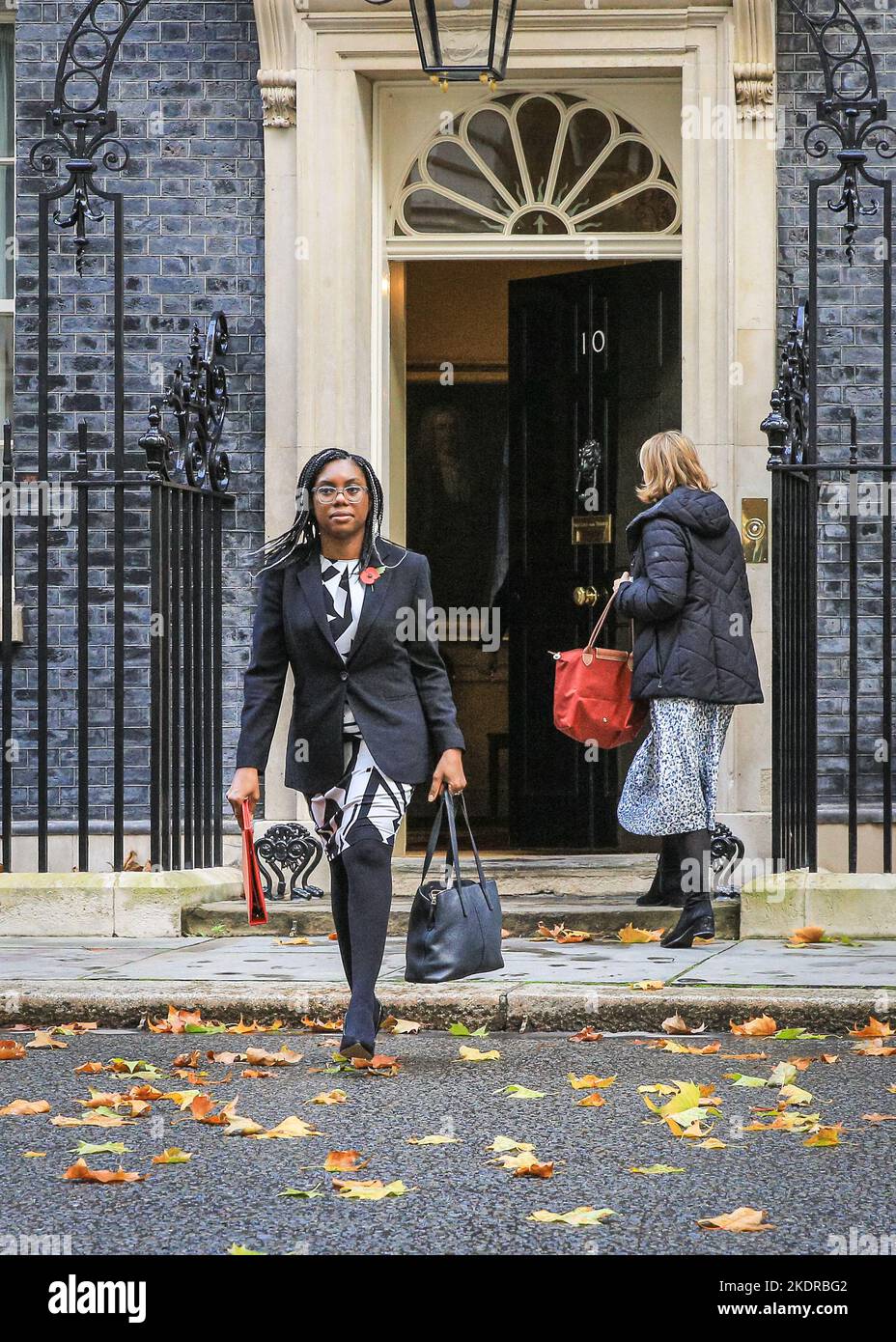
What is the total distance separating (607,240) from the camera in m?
10.3

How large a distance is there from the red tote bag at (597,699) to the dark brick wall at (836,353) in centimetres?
176

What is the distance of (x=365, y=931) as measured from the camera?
5969 millimetres

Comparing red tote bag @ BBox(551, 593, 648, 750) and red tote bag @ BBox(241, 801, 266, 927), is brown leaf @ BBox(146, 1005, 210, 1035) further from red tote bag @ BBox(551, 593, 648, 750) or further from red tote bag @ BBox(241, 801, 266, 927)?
red tote bag @ BBox(551, 593, 648, 750)

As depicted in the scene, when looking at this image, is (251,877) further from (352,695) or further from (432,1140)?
(432,1140)

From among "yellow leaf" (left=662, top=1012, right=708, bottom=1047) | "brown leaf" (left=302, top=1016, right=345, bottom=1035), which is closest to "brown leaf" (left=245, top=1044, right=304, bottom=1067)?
"brown leaf" (left=302, top=1016, right=345, bottom=1035)

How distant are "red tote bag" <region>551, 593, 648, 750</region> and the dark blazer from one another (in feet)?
7.22

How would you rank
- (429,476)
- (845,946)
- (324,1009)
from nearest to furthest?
(324,1009) → (845,946) → (429,476)

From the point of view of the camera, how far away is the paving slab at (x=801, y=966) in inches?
282

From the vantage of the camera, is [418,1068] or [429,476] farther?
[429,476]

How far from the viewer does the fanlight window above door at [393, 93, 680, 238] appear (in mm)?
10336
